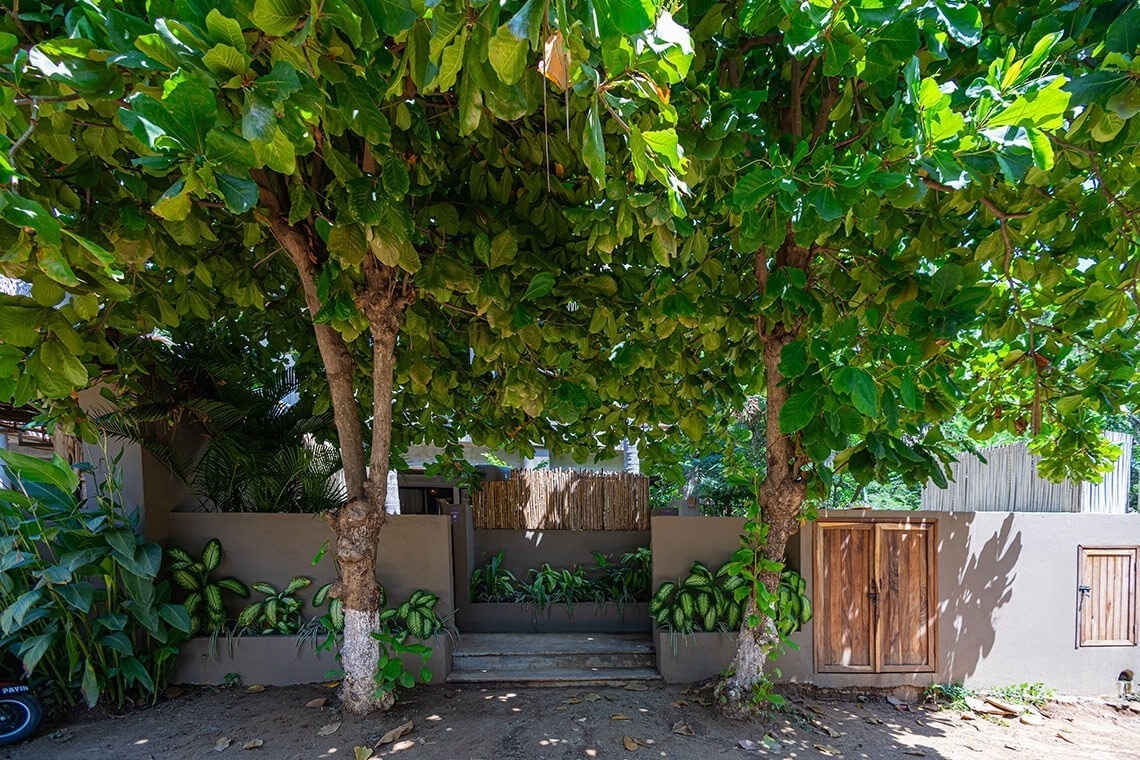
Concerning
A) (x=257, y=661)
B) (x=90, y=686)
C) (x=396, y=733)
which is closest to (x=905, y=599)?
(x=396, y=733)

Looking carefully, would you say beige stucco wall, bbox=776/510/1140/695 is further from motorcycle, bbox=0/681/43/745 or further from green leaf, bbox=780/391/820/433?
motorcycle, bbox=0/681/43/745

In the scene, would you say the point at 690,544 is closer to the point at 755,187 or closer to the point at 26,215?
the point at 755,187

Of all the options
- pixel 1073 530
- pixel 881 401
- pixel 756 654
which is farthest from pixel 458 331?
pixel 1073 530

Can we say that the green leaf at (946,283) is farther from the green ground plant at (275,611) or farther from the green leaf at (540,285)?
the green ground plant at (275,611)

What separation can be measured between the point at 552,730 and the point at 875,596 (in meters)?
3.30

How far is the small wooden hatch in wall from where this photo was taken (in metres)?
5.56

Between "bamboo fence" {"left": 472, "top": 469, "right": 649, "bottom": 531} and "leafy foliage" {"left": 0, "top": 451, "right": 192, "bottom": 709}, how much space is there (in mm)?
3686

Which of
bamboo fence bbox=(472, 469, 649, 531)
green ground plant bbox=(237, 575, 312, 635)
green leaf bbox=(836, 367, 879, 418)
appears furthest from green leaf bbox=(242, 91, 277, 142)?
bamboo fence bbox=(472, 469, 649, 531)

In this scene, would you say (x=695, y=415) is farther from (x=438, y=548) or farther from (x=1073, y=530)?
(x=1073, y=530)

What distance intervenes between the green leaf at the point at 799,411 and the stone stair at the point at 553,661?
141 inches

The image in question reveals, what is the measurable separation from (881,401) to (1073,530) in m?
4.84

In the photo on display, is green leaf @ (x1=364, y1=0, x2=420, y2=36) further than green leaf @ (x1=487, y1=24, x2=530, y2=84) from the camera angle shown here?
Yes

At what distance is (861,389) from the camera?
85.8 inches

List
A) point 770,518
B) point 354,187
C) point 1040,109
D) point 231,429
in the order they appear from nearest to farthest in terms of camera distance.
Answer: point 1040,109
point 354,187
point 770,518
point 231,429
